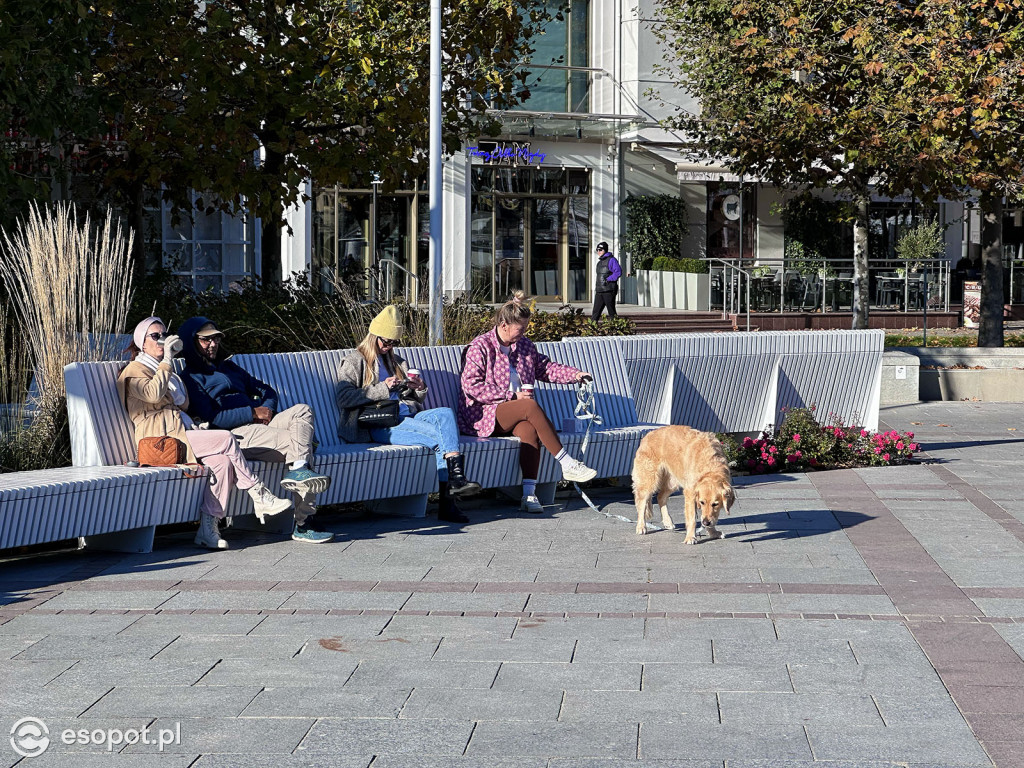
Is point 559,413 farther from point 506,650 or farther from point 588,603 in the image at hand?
point 506,650

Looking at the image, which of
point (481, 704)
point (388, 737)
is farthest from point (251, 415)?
point (388, 737)

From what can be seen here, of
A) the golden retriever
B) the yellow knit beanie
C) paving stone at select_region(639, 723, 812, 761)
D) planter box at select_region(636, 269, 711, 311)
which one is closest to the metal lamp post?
the yellow knit beanie

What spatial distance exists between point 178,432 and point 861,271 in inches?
601

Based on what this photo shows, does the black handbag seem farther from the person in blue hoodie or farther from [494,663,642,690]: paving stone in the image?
[494,663,642,690]: paving stone

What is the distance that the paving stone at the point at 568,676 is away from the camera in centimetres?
515

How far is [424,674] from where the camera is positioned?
5305mm

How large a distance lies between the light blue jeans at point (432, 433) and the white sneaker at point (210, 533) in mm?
1485

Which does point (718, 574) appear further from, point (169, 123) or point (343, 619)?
point (169, 123)

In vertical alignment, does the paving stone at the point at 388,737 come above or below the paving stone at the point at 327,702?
below

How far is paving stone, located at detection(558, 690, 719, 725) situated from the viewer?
4746 mm

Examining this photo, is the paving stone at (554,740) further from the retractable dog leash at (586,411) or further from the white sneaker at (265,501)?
the retractable dog leash at (586,411)

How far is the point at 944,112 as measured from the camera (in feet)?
50.4

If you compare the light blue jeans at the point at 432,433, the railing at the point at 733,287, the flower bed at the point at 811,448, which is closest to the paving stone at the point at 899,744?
the light blue jeans at the point at 432,433

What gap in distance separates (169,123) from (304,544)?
737 cm
